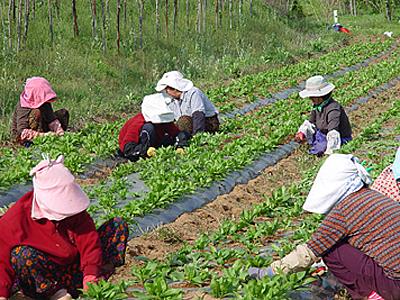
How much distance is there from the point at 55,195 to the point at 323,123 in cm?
546

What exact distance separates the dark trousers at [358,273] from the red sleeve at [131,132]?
15.1ft

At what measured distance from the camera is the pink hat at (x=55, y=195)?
4.05 m

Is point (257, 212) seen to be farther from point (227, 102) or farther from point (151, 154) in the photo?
point (227, 102)

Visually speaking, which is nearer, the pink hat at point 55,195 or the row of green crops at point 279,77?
the pink hat at point 55,195

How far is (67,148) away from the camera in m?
8.13

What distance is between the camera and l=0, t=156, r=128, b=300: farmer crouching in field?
13.3 feet

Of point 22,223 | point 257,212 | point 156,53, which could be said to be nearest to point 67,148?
point 257,212

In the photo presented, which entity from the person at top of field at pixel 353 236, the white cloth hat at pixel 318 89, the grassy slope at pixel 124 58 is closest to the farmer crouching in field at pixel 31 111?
the grassy slope at pixel 124 58

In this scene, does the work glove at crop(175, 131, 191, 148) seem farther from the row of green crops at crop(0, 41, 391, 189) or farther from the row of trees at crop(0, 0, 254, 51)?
the row of trees at crop(0, 0, 254, 51)

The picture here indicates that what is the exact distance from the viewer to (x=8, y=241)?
4086 mm

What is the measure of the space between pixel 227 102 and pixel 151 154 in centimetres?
435

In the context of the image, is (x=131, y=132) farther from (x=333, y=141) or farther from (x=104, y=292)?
(x=104, y=292)

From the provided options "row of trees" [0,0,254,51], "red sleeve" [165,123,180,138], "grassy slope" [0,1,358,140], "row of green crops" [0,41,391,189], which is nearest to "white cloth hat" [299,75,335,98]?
"red sleeve" [165,123,180,138]

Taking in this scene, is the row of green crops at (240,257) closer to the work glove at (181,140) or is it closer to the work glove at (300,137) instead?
the work glove at (300,137)
